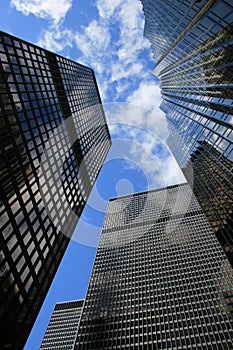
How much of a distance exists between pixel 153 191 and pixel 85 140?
12963cm

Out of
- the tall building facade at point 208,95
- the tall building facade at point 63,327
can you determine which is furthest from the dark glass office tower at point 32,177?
the tall building facade at point 63,327

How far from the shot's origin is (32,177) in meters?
33.2

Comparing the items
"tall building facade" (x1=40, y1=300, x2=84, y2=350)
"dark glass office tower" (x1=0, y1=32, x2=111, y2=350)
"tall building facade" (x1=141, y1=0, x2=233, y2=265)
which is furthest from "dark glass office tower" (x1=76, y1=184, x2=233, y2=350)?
"dark glass office tower" (x1=0, y1=32, x2=111, y2=350)

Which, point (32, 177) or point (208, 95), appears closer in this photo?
point (32, 177)

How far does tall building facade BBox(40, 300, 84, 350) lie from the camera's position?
149000 millimetres

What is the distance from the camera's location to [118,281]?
115 metres

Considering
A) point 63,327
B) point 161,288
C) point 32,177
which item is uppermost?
point 32,177

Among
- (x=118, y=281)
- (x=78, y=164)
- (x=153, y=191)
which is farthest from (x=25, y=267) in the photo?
(x=153, y=191)

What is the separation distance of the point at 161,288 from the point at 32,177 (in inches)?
3487

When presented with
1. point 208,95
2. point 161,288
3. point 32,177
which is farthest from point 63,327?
point 208,95

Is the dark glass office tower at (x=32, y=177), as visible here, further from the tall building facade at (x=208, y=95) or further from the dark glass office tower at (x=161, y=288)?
the dark glass office tower at (x=161, y=288)

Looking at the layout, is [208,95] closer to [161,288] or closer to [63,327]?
[161,288]

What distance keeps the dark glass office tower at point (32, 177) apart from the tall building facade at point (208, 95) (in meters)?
25.8

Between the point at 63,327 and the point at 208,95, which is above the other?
the point at 208,95
